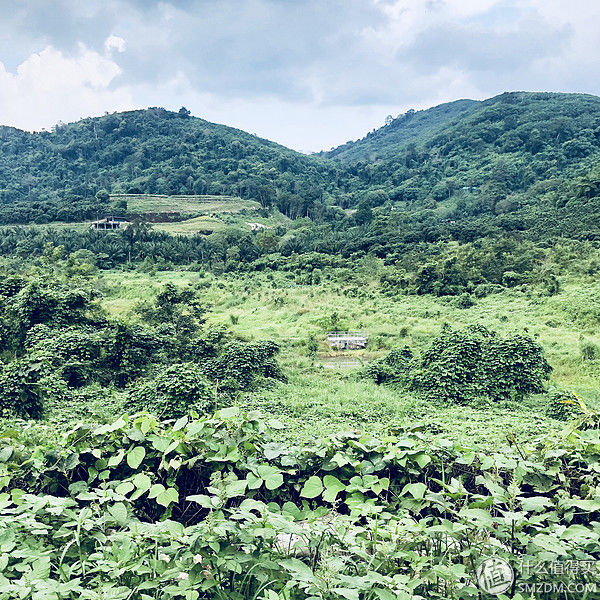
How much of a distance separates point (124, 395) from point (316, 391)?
11.8ft

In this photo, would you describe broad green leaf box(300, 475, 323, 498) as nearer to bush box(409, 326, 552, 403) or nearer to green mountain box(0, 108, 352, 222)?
bush box(409, 326, 552, 403)

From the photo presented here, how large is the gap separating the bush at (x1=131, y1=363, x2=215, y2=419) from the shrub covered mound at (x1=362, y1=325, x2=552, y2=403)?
423cm

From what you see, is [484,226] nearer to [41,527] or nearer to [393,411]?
[393,411]

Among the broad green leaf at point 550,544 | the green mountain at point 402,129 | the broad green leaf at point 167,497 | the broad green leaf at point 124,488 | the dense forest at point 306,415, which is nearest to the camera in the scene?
the broad green leaf at point 550,544

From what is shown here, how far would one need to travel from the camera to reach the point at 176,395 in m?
7.23

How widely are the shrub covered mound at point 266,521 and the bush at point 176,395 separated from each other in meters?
4.26

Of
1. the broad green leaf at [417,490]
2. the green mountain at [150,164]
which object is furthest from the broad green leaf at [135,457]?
the green mountain at [150,164]

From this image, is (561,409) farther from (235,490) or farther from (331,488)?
(235,490)

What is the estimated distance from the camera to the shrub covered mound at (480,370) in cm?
874

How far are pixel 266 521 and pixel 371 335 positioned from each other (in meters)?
12.5

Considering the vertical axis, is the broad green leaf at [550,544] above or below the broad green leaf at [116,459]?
below

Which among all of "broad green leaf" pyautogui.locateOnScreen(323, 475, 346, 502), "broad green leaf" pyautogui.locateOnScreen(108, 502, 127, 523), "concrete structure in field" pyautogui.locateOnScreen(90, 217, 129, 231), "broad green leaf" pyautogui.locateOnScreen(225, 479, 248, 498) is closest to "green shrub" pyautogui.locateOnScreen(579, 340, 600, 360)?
"broad green leaf" pyautogui.locateOnScreen(323, 475, 346, 502)

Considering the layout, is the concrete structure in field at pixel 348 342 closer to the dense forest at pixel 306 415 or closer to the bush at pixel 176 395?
the dense forest at pixel 306 415

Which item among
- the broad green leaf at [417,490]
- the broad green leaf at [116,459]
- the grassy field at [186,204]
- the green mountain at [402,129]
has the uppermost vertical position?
the green mountain at [402,129]
